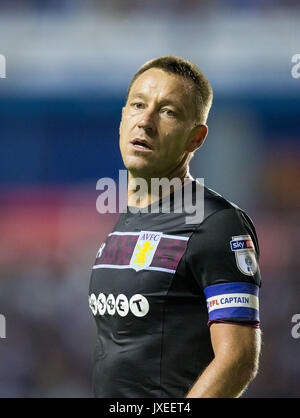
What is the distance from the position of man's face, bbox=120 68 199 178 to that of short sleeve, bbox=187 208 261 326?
360mm

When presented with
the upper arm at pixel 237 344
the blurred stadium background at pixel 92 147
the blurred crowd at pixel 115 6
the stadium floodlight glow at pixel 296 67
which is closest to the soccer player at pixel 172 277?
the upper arm at pixel 237 344

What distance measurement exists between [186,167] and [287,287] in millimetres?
4517

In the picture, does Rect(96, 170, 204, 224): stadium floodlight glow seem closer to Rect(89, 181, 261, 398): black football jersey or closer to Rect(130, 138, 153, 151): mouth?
Rect(89, 181, 261, 398): black football jersey

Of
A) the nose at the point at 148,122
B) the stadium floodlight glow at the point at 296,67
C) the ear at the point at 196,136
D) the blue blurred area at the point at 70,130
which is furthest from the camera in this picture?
the stadium floodlight glow at the point at 296,67

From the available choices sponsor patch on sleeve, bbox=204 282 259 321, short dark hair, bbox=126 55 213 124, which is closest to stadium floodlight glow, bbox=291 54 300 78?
short dark hair, bbox=126 55 213 124

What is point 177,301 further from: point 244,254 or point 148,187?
point 148,187

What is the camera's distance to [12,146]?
24.1 ft

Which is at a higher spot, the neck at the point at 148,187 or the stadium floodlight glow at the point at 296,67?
the stadium floodlight glow at the point at 296,67

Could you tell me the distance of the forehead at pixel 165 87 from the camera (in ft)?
8.32

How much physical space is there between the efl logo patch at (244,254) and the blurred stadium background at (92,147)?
15.2 feet

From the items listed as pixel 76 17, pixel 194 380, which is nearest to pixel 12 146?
pixel 76 17

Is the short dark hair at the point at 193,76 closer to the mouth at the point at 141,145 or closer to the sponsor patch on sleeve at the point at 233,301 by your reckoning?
the mouth at the point at 141,145

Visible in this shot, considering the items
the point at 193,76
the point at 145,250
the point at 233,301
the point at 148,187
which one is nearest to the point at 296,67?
the point at 193,76

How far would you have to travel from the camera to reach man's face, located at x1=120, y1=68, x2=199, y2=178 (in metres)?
2.52
